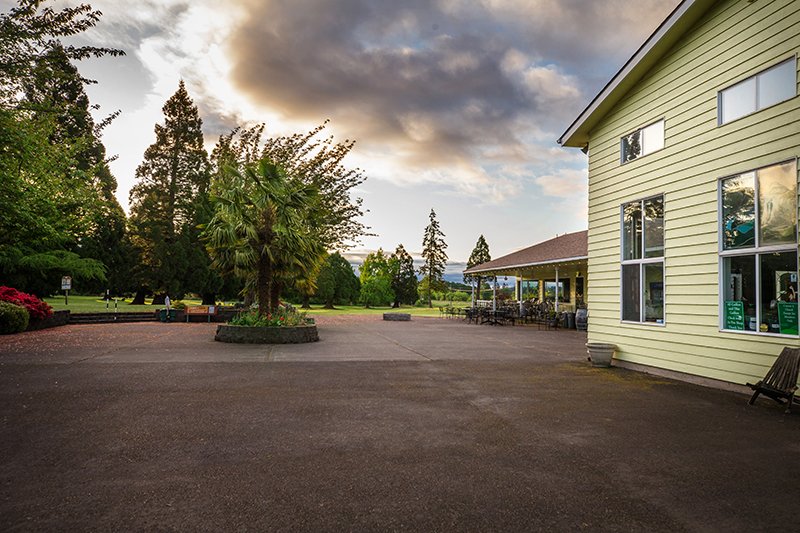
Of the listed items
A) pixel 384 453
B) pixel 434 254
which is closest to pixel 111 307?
pixel 384 453

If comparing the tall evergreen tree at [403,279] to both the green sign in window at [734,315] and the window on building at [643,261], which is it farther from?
the green sign in window at [734,315]

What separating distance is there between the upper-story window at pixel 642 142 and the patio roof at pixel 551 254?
25.9 ft

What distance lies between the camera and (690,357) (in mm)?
8312

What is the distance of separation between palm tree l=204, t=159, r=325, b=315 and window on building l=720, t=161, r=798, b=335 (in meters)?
11.6

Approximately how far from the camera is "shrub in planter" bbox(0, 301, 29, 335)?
14.9 m

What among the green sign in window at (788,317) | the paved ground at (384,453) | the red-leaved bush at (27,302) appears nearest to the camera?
the paved ground at (384,453)

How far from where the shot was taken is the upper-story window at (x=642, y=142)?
949 cm

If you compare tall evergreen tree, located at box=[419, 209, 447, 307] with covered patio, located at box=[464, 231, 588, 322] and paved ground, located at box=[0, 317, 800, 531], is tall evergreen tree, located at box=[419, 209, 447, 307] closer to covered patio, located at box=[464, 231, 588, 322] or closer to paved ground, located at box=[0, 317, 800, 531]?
covered patio, located at box=[464, 231, 588, 322]

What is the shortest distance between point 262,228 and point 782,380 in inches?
538

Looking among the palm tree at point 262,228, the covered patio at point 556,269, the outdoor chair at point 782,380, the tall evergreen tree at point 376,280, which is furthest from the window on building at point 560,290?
the outdoor chair at point 782,380

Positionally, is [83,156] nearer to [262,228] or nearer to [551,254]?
[262,228]

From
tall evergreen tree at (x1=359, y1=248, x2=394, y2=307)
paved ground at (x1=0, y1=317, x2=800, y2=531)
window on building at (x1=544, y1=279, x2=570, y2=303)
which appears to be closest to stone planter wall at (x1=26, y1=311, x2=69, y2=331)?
paved ground at (x1=0, y1=317, x2=800, y2=531)

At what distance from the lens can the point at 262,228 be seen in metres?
15.2

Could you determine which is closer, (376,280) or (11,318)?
(11,318)
